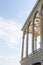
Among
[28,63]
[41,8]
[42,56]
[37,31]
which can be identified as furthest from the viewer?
[37,31]

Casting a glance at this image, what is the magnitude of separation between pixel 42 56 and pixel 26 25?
28.2 feet

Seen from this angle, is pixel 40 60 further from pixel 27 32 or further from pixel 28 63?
pixel 27 32

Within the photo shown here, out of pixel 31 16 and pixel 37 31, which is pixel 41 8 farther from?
pixel 37 31

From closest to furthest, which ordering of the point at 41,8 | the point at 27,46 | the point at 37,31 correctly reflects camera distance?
the point at 41,8 < the point at 27,46 < the point at 37,31

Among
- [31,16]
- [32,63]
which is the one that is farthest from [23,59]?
[31,16]

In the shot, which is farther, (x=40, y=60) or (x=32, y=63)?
(x=32, y=63)

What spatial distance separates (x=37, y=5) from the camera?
26562 millimetres

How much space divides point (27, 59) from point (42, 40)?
5.60 metres

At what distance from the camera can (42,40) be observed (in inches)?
945

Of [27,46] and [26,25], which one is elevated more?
[26,25]

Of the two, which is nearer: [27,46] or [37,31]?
[27,46]

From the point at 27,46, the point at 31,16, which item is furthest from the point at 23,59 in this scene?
the point at 31,16

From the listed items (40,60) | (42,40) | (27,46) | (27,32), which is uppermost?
(27,32)

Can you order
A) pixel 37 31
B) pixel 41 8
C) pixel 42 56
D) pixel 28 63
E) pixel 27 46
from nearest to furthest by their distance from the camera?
1. pixel 42 56
2. pixel 41 8
3. pixel 28 63
4. pixel 27 46
5. pixel 37 31
